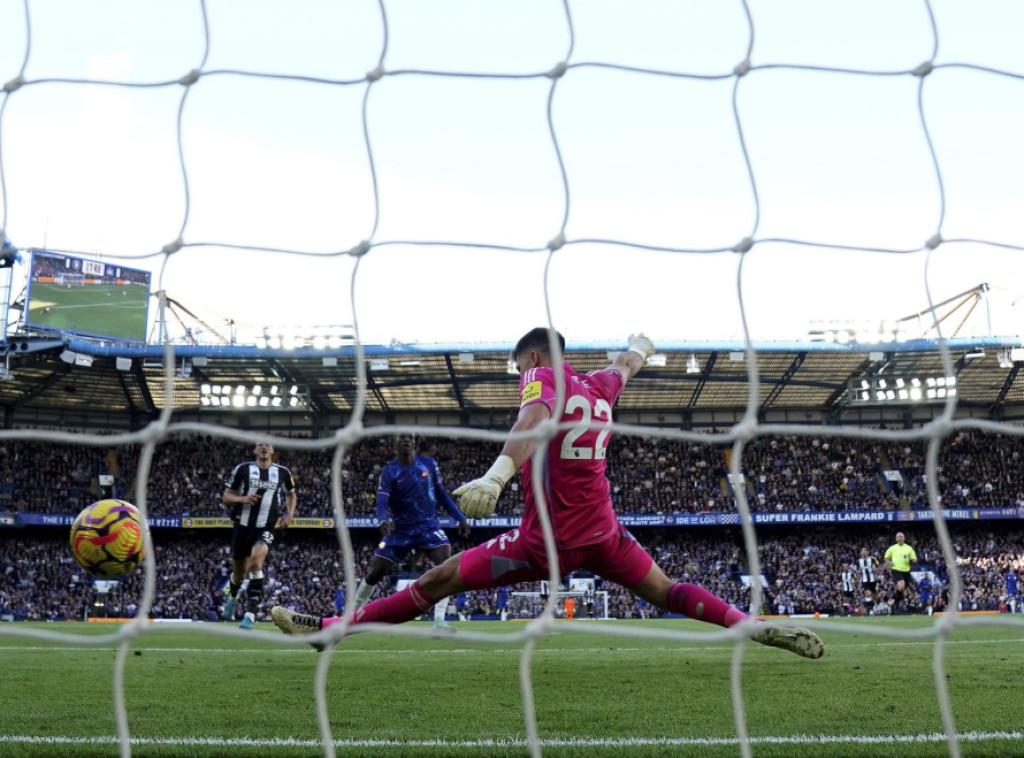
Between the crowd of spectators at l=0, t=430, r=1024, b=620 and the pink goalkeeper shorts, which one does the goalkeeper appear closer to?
the pink goalkeeper shorts

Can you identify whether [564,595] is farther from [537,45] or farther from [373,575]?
[537,45]

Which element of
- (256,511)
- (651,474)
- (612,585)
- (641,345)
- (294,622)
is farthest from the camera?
(651,474)

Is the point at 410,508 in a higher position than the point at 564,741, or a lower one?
higher

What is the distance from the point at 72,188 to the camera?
4.24m

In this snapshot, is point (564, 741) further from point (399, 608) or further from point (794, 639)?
point (399, 608)

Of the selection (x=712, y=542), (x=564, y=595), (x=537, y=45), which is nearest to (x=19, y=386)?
(x=564, y=595)

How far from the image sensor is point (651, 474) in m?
32.8

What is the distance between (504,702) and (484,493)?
156cm

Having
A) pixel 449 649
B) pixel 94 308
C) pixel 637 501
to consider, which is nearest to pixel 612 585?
pixel 637 501

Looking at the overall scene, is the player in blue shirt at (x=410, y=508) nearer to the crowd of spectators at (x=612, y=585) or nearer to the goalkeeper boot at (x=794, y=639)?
the goalkeeper boot at (x=794, y=639)

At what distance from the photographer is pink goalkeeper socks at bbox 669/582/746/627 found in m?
4.21

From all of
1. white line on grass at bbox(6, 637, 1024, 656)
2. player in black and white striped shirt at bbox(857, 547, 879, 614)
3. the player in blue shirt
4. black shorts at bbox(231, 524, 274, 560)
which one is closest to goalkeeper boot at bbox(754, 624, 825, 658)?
white line on grass at bbox(6, 637, 1024, 656)

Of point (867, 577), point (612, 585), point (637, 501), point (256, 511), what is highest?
point (256, 511)

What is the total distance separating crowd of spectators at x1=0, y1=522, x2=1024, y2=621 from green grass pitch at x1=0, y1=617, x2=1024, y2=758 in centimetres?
1997
